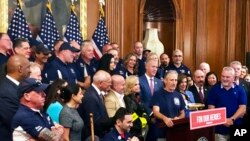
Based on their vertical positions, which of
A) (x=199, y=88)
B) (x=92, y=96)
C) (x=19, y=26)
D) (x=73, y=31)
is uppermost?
(x=19, y=26)

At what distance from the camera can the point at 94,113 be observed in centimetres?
473

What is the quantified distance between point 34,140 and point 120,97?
208 centimetres

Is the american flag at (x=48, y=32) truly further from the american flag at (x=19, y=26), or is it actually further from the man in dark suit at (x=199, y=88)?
the man in dark suit at (x=199, y=88)

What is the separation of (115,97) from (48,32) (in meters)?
2.69

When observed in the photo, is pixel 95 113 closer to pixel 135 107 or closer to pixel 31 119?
pixel 135 107

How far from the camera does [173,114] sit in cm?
555

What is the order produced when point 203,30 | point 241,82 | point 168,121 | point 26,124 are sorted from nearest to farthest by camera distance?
point 26,124 → point 168,121 → point 241,82 → point 203,30

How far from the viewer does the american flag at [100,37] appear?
810 centimetres

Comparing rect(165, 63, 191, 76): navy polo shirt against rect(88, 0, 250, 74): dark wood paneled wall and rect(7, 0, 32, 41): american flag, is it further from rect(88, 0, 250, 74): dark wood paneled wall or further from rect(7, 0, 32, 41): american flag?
rect(7, 0, 32, 41): american flag

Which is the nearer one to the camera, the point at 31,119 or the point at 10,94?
the point at 31,119

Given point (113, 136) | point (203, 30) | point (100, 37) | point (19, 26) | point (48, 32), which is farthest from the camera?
point (203, 30)

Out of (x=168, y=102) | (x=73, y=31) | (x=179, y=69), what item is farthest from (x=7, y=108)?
(x=179, y=69)

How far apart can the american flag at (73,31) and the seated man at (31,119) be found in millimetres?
4441

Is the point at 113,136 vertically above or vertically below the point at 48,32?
below
